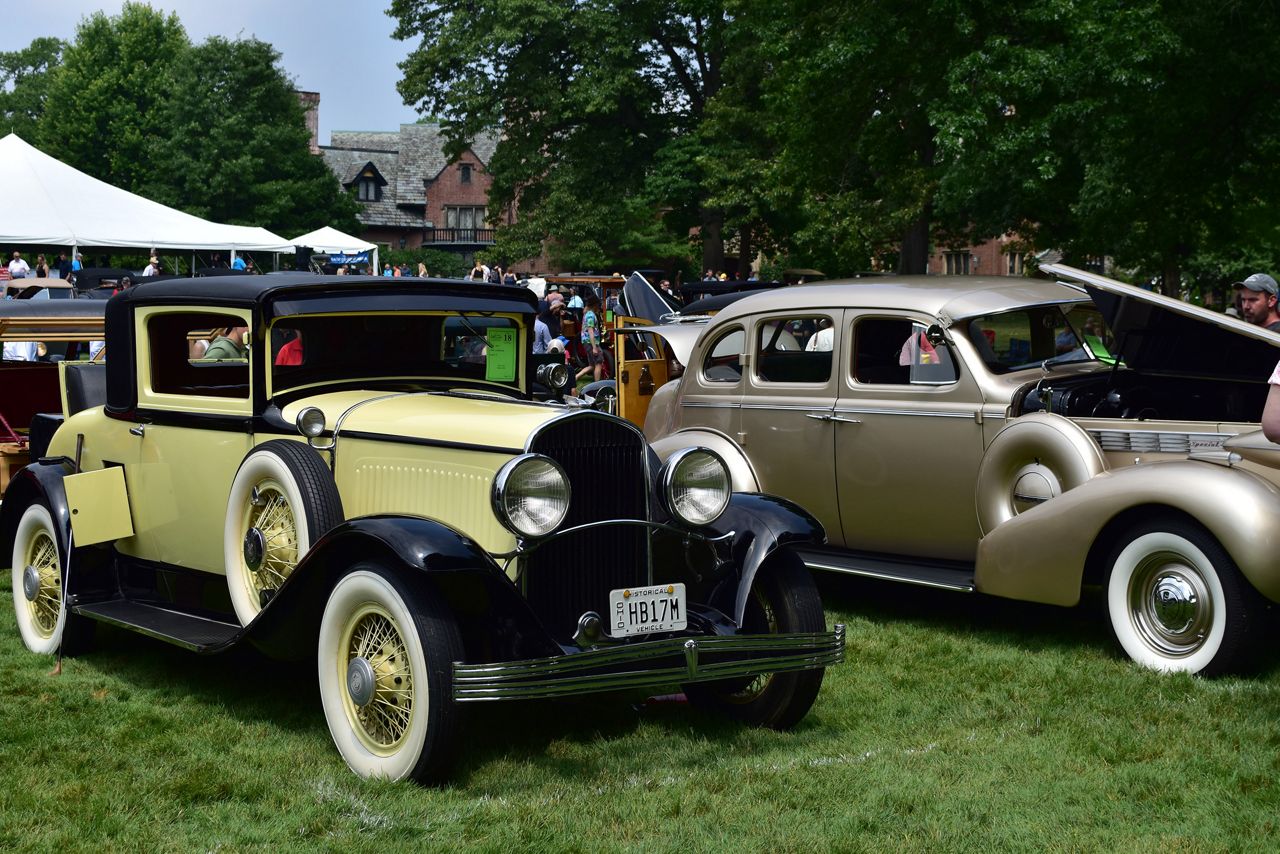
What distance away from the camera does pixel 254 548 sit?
19.4ft

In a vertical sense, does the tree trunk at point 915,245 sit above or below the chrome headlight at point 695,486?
above

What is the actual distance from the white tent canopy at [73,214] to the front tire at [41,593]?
1807 cm

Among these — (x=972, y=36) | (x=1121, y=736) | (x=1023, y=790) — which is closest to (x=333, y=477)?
(x=1023, y=790)

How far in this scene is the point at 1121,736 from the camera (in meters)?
5.58

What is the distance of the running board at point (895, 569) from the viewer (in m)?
7.53

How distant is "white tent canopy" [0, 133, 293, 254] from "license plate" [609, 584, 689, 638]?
21453mm

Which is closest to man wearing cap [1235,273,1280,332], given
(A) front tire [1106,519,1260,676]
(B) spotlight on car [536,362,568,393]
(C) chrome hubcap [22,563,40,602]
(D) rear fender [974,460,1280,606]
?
(D) rear fender [974,460,1280,606]

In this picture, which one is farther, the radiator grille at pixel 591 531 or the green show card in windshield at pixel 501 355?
the green show card in windshield at pixel 501 355

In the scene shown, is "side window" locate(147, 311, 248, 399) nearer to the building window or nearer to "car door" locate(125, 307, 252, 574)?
"car door" locate(125, 307, 252, 574)

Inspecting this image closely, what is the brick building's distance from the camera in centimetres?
8319

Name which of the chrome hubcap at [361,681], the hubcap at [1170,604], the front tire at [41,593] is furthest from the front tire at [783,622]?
the front tire at [41,593]

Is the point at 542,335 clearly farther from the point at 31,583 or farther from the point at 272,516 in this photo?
the point at 272,516

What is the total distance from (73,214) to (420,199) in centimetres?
6058

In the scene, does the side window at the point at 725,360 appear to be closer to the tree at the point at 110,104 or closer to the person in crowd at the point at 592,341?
the person in crowd at the point at 592,341
